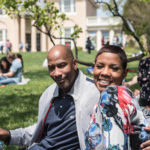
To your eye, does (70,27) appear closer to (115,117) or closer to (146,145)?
(146,145)

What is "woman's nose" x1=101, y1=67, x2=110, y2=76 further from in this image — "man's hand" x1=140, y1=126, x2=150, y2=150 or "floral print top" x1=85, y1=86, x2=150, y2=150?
"man's hand" x1=140, y1=126, x2=150, y2=150

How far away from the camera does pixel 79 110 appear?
6.94ft

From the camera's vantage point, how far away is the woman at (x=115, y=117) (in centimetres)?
128

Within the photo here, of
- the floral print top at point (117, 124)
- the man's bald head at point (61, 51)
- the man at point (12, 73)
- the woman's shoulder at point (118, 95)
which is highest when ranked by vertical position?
the man's bald head at point (61, 51)

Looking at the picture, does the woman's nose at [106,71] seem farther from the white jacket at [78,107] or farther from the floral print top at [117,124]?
the white jacket at [78,107]

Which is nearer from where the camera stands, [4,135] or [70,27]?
[4,135]

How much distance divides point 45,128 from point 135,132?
A: 1.18 metres

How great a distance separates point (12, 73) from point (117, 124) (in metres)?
9.03

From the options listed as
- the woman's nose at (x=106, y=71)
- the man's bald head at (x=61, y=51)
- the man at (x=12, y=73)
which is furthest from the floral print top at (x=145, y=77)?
the man at (x=12, y=73)

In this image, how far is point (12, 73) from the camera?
9.88 m

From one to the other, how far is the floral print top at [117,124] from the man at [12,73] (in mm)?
8705

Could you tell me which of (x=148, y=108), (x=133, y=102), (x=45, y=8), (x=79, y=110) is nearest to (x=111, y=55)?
(x=133, y=102)

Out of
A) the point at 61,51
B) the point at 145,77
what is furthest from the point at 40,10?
the point at 61,51

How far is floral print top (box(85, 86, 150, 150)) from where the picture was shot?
1274mm
